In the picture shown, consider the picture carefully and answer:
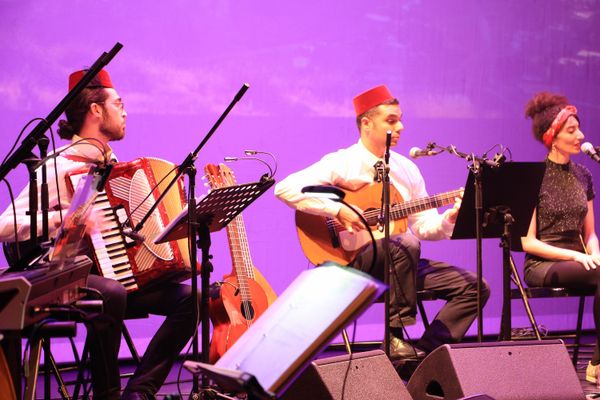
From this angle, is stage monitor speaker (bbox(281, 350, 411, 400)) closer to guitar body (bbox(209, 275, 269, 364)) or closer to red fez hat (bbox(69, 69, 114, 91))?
guitar body (bbox(209, 275, 269, 364))

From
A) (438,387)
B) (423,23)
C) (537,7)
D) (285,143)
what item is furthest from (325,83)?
(438,387)

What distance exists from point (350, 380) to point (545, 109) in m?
3.38

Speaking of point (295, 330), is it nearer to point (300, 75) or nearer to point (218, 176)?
point (218, 176)

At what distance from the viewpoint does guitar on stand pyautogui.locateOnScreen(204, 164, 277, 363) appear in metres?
4.41

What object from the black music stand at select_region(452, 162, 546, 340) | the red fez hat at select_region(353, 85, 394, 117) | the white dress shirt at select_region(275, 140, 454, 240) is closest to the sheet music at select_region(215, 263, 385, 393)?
the black music stand at select_region(452, 162, 546, 340)

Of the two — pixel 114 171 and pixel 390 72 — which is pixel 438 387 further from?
pixel 390 72

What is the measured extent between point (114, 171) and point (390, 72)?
3083 millimetres

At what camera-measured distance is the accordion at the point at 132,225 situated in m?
3.92

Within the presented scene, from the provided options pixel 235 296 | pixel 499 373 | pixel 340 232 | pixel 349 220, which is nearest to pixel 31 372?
pixel 499 373

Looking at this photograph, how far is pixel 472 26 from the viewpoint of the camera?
671 centimetres

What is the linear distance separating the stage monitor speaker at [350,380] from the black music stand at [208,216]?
671 mm

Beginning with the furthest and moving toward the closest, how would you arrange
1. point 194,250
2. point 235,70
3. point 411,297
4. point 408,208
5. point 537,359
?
point 235,70, point 408,208, point 411,297, point 194,250, point 537,359

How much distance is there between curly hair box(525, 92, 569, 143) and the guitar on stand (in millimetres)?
2449

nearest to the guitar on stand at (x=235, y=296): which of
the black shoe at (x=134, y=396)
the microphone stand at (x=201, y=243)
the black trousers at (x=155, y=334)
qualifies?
the black trousers at (x=155, y=334)
